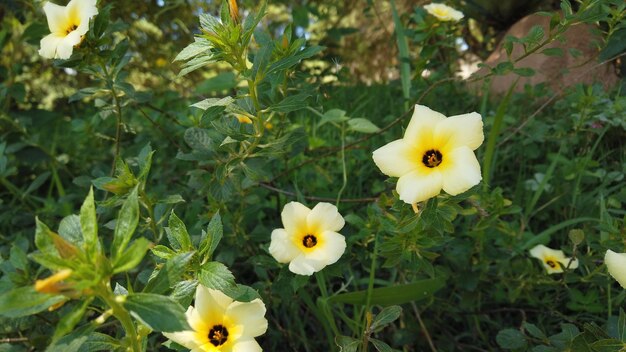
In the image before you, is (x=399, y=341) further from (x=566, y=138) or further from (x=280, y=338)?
(x=566, y=138)

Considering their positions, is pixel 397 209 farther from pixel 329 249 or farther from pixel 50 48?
pixel 50 48

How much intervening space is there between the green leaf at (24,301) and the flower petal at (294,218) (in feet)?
1.91

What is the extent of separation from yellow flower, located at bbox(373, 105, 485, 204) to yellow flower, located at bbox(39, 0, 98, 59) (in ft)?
2.62

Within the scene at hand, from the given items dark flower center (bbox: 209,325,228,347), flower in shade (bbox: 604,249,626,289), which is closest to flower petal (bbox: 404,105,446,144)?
flower in shade (bbox: 604,249,626,289)

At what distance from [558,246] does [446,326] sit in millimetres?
568

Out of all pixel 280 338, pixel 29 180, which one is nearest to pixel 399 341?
pixel 280 338

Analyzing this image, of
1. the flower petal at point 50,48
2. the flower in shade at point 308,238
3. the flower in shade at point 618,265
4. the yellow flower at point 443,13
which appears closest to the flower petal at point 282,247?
the flower in shade at point 308,238

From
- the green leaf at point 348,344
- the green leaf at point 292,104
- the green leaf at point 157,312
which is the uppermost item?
the green leaf at point 292,104

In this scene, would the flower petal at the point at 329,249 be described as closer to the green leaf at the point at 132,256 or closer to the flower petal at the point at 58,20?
the green leaf at the point at 132,256

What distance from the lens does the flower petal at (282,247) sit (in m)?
1.17

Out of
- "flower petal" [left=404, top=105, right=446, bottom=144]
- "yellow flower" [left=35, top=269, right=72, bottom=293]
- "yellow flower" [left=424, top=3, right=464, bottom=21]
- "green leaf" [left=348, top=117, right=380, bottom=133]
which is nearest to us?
A: "yellow flower" [left=35, top=269, right=72, bottom=293]

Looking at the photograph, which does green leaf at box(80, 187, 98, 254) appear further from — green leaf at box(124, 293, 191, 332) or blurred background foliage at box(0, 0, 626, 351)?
blurred background foliage at box(0, 0, 626, 351)

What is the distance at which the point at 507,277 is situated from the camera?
1.49 m

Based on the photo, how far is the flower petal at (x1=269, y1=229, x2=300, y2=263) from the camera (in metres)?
1.17
